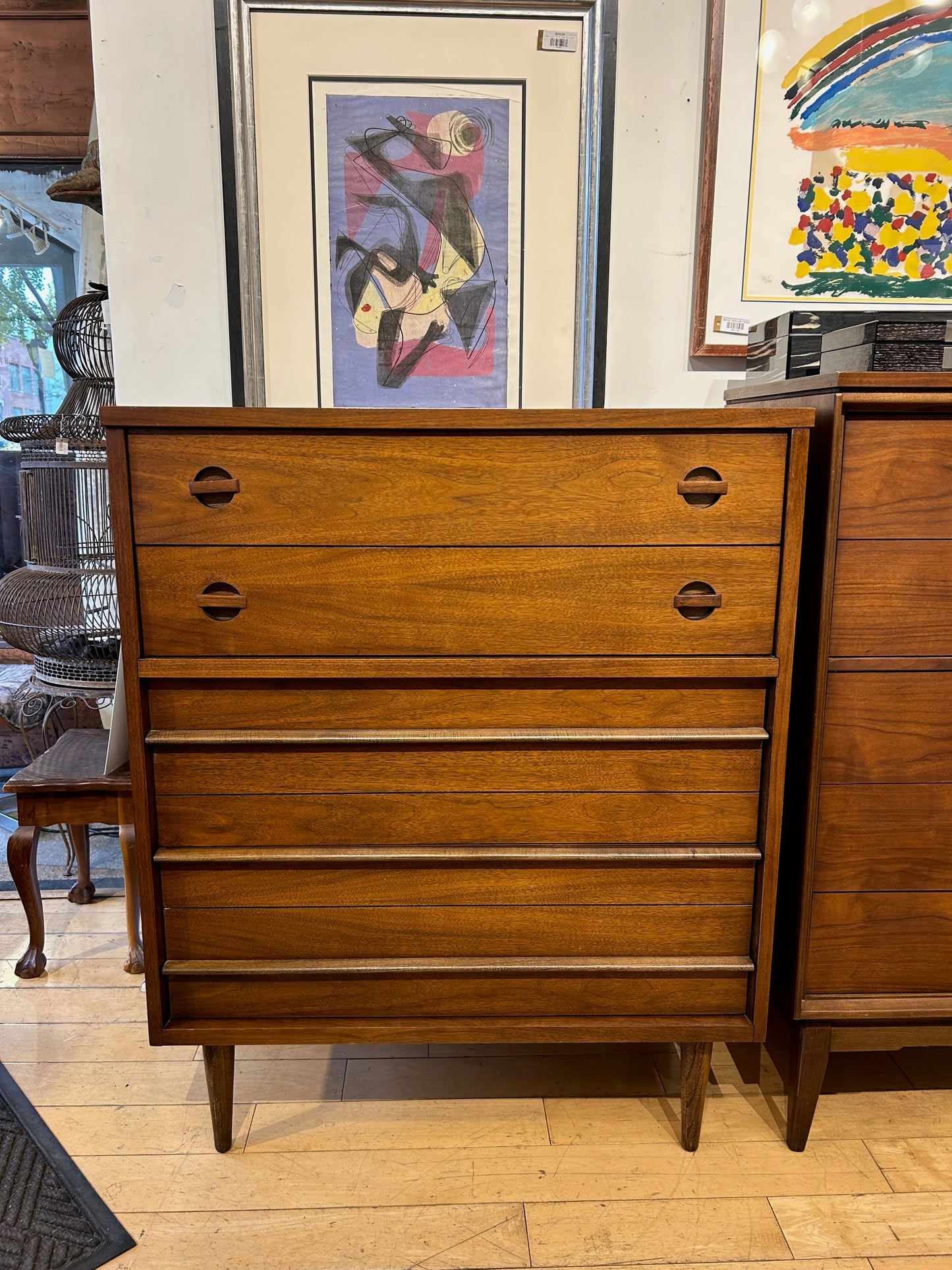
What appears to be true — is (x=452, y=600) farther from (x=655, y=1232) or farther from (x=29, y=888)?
(x=29, y=888)

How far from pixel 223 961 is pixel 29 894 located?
2.61ft

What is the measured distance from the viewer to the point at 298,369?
1674 millimetres

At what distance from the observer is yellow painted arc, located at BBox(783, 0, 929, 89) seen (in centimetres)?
158

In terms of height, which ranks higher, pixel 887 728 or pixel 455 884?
pixel 887 728

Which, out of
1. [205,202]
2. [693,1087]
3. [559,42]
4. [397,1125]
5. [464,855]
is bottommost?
[397,1125]

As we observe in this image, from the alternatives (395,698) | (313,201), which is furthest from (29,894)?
(313,201)

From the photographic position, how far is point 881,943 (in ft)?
4.42

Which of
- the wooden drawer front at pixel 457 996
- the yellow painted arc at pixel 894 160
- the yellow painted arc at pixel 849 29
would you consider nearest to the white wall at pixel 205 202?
the yellow painted arc at pixel 849 29

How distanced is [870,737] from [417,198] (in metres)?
1.22

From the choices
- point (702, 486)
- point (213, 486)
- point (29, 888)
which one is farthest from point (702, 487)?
point (29, 888)

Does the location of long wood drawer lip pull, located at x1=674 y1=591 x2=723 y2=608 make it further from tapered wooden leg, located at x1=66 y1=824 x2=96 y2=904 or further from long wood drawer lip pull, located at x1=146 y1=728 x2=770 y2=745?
tapered wooden leg, located at x1=66 y1=824 x2=96 y2=904

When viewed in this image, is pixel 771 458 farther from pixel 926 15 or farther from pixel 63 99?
pixel 63 99

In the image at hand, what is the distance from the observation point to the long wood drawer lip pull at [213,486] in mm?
1155

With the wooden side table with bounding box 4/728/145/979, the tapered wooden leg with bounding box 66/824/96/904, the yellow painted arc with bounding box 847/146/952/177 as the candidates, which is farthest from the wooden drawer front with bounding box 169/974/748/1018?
the yellow painted arc with bounding box 847/146/952/177
